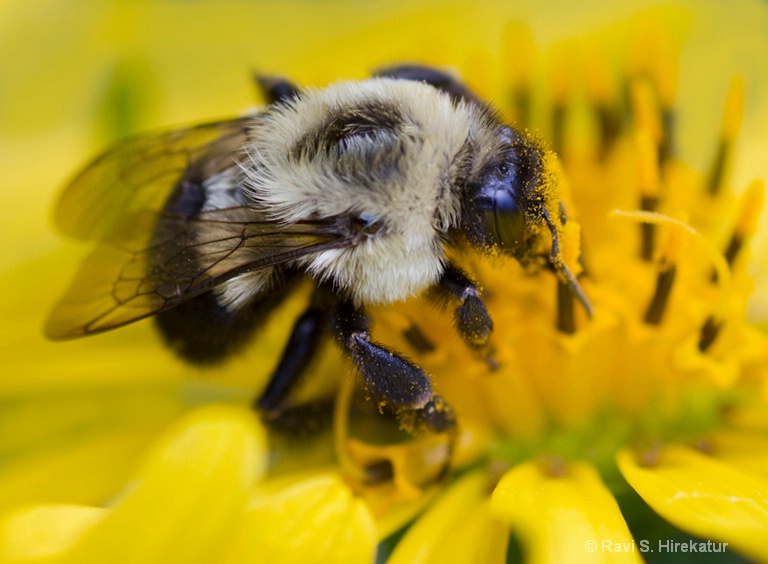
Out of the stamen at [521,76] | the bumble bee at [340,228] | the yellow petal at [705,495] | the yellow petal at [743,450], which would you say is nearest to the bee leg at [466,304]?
the bumble bee at [340,228]

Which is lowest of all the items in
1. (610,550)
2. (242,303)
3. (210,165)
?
(610,550)

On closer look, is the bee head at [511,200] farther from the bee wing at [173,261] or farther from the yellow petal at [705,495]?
the yellow petal at [705,495]

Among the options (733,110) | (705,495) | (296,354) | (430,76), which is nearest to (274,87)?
(430,76)

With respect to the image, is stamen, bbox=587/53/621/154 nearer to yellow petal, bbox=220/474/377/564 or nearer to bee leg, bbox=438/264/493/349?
bee leg, bbox=438/264/493/349

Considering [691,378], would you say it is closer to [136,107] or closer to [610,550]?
[610,550]

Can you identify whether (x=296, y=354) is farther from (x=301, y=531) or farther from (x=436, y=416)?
(x=301, y=531)

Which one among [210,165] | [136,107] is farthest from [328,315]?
[136,107]

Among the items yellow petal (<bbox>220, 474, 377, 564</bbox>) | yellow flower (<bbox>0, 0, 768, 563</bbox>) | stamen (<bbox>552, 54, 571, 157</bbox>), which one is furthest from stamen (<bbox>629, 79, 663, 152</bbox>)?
yellow petal (<bbox>220, 474, 377, 564</bbox>)
